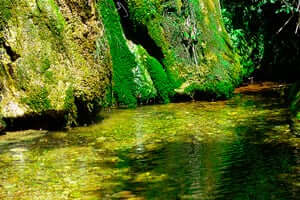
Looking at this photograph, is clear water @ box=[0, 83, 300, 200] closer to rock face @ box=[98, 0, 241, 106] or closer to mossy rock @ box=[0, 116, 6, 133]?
mossy rock @ box=[0, 116, 6, 133]

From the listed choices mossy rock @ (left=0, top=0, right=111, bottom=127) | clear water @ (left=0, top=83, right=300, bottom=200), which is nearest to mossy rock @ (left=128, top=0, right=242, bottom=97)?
clear water @ (left=0, top=83, right=300, bottom=200)

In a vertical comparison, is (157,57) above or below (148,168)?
above

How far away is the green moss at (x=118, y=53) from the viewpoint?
9289 mm

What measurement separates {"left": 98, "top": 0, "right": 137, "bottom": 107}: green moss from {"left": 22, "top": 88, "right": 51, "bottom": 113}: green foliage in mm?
3020

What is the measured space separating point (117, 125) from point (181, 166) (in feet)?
7.96

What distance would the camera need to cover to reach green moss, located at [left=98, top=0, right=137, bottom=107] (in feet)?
30.5

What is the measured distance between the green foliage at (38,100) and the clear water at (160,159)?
1.09ft

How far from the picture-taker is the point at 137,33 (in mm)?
9734

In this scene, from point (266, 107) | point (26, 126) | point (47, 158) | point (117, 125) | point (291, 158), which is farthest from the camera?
point (266, 107)

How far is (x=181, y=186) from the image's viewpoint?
12.6ft

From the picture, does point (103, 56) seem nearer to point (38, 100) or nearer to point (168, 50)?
point (38, 100)

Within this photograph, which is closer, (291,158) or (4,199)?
(4,199)

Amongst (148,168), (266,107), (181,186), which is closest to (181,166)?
(148,168)

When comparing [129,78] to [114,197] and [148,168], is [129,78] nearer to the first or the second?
[148,168]
